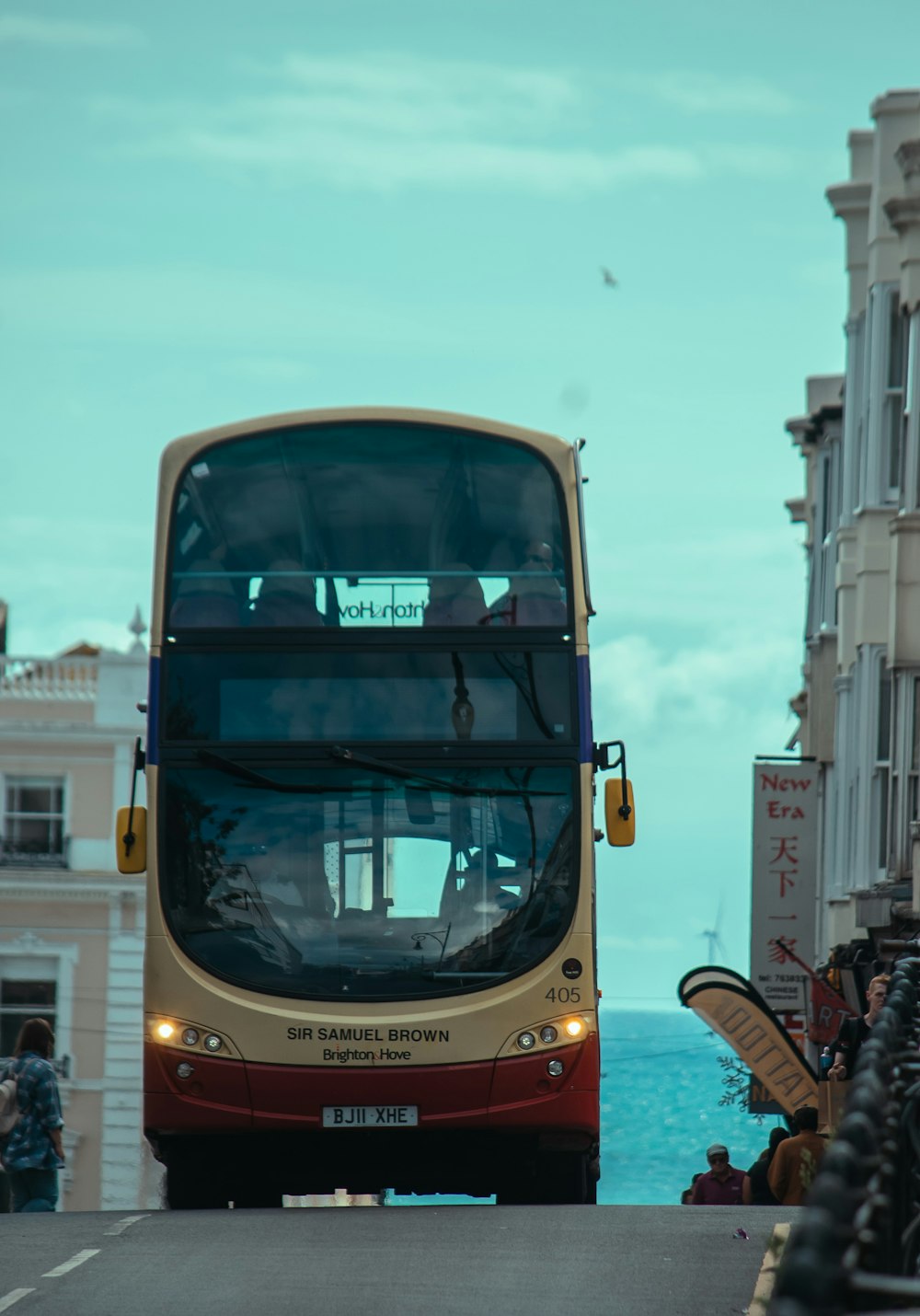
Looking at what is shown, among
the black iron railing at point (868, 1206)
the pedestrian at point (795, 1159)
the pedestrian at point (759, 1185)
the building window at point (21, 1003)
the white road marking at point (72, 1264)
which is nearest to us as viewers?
the black iron railing at point (868, 1206)

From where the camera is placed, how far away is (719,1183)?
71.9 ft

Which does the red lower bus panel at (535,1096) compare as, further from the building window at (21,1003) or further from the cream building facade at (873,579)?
the building window at (21,1003)

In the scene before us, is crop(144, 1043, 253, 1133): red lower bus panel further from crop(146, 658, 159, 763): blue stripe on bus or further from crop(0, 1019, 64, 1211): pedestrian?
crop(146, 658, 159, 763): blue stripe on bus

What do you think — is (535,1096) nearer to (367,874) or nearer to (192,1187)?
(367,874)

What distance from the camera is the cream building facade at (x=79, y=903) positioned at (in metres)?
43.2

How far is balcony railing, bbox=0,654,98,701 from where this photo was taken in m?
45.8

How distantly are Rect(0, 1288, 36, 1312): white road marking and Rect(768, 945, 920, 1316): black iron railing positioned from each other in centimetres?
422

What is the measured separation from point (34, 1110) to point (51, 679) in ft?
96.7

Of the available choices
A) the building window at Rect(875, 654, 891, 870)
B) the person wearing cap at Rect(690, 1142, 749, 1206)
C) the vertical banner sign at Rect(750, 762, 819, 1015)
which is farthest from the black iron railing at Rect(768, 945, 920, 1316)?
the vertical banner sign at Rect(750, 762, 819, 1015)

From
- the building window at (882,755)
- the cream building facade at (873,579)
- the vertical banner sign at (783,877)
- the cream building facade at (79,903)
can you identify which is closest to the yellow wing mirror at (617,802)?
the cream building facade at (873,579)

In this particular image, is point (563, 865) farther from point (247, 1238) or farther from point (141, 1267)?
point (141, 1267)

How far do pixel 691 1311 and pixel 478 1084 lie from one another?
185 inches

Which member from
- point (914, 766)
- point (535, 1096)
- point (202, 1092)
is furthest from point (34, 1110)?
point (914, 766)

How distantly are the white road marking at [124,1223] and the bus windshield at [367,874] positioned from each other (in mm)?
1602
